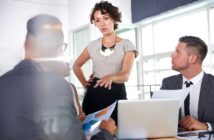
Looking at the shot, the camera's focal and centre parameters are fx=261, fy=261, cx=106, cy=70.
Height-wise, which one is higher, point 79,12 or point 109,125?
point 79,12

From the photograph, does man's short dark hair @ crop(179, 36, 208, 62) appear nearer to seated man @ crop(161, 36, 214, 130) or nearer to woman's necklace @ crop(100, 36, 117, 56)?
seated man @ crop(161, 36, 214, 130)

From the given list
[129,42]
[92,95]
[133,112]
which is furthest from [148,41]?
[133,112]

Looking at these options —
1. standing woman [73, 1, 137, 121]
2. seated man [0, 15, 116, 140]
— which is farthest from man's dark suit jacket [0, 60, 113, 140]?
standing woman [73, 1, 137, 121]

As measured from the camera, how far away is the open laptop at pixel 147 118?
25.5 inches

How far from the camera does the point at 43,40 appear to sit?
35 cm

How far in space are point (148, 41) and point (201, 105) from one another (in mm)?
344

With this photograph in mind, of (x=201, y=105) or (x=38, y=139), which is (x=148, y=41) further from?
(x=38, y=139)

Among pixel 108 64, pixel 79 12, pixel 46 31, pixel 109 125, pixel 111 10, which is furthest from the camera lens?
pixel 108 64

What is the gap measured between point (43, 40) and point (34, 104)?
0.09 m

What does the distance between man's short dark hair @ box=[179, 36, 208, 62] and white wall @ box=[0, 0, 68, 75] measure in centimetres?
93

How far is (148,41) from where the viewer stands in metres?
0.99

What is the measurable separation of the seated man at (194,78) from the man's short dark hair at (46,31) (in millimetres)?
799

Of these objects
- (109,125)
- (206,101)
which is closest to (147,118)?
(109,125)

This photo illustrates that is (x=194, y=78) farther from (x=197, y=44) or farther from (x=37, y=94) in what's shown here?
(x=37, y=94)
